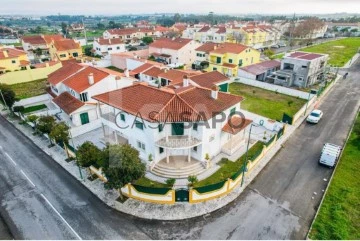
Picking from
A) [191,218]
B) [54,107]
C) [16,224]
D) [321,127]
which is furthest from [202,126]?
[54,107]

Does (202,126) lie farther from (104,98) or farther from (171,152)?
(104,98)

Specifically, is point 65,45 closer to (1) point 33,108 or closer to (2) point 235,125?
(1) point 33,108

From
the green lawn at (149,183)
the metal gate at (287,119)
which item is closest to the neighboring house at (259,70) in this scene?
the metal gate at (287,119)

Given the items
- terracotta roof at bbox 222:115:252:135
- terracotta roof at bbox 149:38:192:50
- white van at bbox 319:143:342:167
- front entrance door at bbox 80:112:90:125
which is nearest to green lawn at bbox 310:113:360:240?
white van at bbox 319:143:342:167

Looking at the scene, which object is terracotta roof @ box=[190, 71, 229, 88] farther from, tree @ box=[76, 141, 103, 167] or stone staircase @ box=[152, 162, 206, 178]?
tree @ box=[76, 141, 103, 167]

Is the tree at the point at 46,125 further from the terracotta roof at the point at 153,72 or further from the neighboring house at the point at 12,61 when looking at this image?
the neighboring house at the point at 12,61

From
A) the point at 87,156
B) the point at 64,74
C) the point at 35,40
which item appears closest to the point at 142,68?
the point at 64,74
